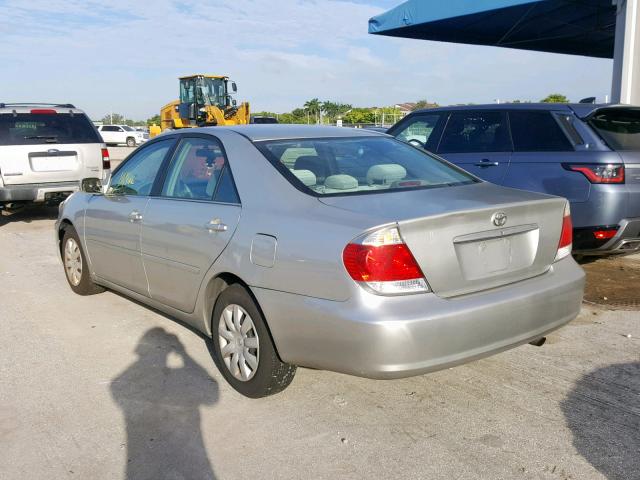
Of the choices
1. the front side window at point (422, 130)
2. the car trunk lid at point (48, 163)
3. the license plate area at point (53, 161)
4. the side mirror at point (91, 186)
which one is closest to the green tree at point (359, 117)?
the car trunk lid at point (48, 163)

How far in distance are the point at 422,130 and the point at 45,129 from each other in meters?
5.98

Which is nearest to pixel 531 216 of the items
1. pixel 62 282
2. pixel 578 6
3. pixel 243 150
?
pixel 243 150

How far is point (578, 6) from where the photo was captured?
13.0m

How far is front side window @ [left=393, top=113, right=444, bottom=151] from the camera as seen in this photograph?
718 centimetres

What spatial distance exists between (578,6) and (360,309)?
12523 mm

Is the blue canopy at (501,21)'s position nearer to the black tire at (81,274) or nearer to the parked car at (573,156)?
the parked car at (573,156)

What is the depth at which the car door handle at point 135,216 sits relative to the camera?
4557mm

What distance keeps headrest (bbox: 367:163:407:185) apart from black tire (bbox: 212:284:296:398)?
1.04 meters

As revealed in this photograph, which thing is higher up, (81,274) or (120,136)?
(120,136)

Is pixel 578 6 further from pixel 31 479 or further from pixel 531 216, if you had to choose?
pixel 31 479

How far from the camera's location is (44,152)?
9594 mm

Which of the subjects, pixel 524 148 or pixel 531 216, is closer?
pixel 531 216

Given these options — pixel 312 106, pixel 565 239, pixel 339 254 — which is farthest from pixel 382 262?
pixel 312 106

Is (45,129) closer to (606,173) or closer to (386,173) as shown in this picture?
(386,173)
